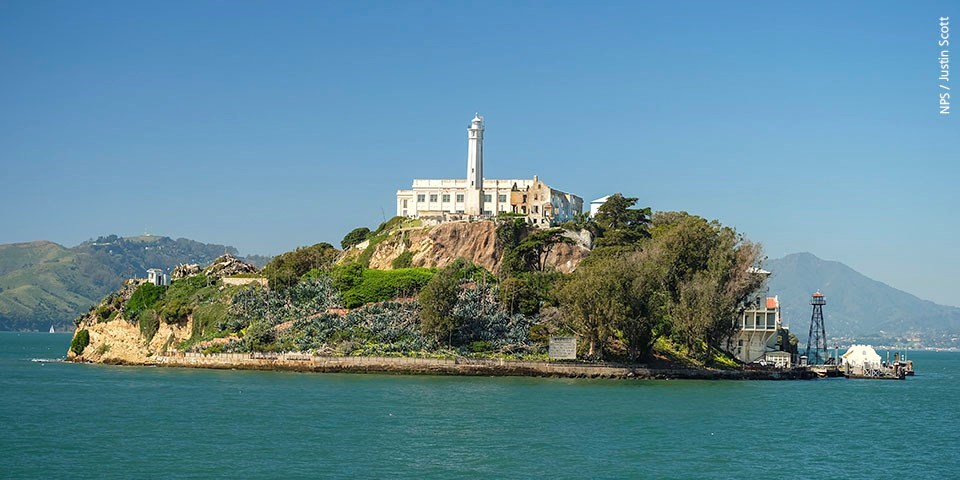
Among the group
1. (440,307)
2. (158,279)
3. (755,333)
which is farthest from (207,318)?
(755,333)

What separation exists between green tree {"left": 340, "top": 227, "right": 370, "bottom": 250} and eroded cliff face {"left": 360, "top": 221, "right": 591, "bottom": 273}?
13585mm

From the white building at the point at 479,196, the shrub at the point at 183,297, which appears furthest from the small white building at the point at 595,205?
the shrub at the point at 183,297

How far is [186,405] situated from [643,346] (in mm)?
35679

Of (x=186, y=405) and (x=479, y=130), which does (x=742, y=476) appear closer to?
(x=186, y=405)

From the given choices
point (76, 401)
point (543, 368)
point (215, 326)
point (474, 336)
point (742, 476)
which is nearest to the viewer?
point (742, 476)

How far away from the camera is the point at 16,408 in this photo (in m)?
55.6

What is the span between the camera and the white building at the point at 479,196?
360 ft

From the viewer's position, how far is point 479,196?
361 ft

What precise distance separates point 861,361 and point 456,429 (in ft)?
203

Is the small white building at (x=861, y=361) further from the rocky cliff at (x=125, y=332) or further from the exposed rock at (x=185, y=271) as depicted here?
the exposed rock at (x=185, y=271)

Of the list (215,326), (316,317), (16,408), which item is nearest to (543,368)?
(316,317)

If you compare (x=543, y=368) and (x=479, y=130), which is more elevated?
(x=479, y=130)

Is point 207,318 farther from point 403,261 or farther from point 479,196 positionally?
point 479,196

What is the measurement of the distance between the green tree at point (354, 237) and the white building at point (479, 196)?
5800 millimetres
